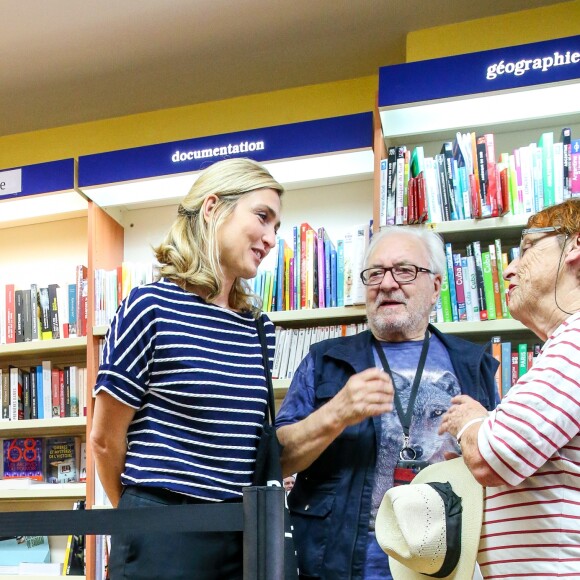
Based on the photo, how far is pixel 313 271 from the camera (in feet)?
10.3

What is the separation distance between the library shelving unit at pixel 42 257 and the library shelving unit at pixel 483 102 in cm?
147

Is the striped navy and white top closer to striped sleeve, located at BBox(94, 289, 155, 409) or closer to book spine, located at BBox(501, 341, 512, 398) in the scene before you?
striped sleeve, located at BBox(94, 289, 155, 409)

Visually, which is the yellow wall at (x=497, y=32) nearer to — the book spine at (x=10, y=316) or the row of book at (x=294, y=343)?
the row of book at (x=294, y=343)

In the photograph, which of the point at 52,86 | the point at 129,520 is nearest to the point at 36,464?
the point at 52,86

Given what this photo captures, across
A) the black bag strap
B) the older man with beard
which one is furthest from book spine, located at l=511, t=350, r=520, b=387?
the black bag strap

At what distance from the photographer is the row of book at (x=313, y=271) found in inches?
121

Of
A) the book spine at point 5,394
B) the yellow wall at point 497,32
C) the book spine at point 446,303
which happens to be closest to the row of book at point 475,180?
the book spine at point 446,303

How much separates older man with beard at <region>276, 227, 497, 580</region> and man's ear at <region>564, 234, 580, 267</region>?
0.43m

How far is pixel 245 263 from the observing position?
172cm

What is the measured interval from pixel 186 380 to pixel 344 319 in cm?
163

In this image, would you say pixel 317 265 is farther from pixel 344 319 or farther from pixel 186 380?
pixel 186 380

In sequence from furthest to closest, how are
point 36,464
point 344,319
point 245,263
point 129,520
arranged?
point 36,464
point 344,319
point 245,263
point 129,520

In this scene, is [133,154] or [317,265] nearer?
[317,265]

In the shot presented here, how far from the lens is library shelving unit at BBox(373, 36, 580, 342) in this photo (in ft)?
8.73
